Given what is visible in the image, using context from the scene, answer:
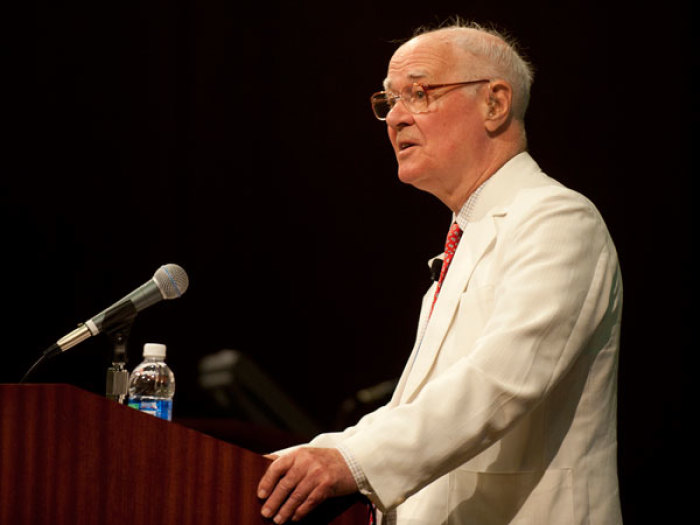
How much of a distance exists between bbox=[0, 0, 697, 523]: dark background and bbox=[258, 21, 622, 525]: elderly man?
158 cm

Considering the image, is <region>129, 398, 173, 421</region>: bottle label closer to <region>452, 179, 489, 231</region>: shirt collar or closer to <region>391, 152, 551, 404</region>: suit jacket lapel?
<region>391, 152, 551, 404</region>: suit jacket lapel

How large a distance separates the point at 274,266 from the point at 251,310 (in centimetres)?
24

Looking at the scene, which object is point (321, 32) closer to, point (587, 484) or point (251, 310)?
point (251, 310)

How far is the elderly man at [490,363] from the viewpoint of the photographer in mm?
1400

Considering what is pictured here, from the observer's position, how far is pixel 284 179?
419 centimetres

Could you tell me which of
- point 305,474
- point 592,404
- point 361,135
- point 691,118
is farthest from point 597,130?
point 305,474

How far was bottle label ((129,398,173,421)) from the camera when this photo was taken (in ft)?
7.02

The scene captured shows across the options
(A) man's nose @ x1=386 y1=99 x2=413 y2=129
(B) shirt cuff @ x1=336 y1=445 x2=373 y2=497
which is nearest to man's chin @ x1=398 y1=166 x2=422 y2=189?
(A) man's nose @ x1=386 y1=99 x2=413 y2=129

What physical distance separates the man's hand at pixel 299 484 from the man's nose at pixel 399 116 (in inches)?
39.3

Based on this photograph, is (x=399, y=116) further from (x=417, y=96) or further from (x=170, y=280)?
(x=170, y=280)

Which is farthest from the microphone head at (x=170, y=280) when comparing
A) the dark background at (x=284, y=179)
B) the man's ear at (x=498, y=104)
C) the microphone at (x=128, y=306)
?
the dark background at (x=284, y=179)

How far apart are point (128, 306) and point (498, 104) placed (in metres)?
1.00

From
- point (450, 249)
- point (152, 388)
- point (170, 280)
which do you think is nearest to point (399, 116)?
point (450, 249)

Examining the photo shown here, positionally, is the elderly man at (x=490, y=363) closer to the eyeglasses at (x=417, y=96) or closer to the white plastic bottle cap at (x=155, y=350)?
the eyeglasses at (x=417, y=96)
